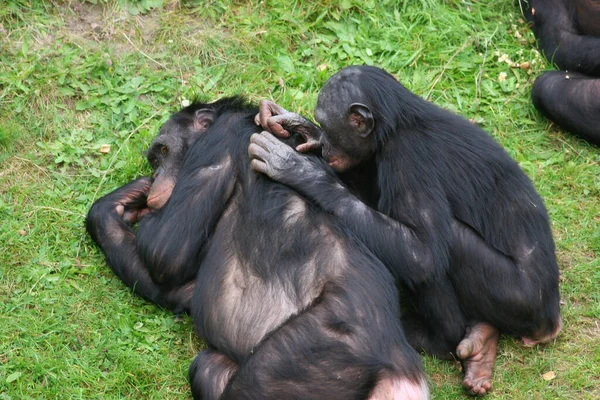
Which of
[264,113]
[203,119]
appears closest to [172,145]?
[203,119]

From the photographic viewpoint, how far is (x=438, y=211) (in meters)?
5.25

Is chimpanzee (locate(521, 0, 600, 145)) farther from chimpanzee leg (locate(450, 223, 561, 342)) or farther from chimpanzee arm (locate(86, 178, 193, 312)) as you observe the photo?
chimpanzee arm (locate(86, 178, 193, 312))

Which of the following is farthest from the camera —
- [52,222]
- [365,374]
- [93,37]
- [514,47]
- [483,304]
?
[514,47]

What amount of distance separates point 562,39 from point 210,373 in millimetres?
4559

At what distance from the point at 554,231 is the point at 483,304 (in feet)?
4.53

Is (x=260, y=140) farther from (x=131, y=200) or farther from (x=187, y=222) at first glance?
(x=131, y=200)

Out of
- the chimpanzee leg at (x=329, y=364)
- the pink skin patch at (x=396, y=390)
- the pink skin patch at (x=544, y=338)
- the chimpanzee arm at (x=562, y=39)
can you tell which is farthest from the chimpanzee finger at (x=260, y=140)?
the chimpanzee arm at (x=562, y=39)

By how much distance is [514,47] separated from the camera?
312 inches

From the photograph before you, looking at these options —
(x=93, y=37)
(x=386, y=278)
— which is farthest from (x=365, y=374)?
(x=93, y=37)

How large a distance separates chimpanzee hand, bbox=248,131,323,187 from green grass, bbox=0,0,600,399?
115 centimetres

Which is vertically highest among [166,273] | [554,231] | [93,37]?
[93,37]

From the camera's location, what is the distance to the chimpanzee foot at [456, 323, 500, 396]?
5312mm

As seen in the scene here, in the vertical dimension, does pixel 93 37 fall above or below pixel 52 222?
above

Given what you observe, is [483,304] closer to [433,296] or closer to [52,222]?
[433,296]
